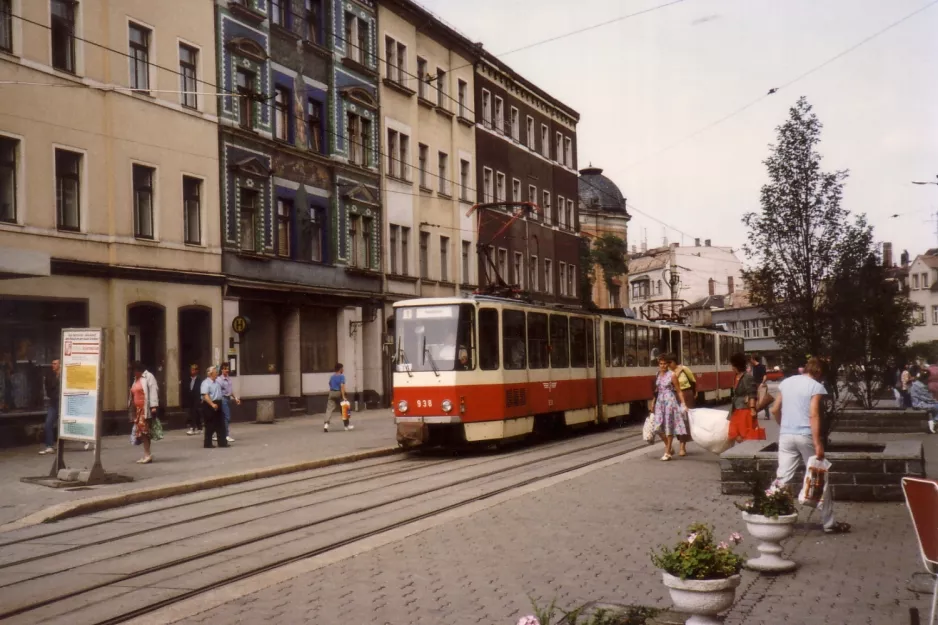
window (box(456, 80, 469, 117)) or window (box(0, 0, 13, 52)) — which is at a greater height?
window (box(456, 80, 469, 117))

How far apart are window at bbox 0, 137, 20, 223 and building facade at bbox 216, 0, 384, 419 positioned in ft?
19.5

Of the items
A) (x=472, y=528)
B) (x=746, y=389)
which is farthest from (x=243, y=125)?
(x=472, y=528)

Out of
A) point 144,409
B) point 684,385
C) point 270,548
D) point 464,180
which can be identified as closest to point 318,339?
point 464,180

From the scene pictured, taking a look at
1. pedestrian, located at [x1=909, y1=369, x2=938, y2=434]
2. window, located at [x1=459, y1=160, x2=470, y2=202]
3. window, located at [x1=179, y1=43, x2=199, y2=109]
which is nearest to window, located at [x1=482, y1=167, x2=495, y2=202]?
window, located at [x1=459, y1=160, x2=470, y2=202]

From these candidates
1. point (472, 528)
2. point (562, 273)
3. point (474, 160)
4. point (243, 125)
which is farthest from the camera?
point (562, 273)

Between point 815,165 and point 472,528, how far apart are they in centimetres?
868

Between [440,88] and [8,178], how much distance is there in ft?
76.1

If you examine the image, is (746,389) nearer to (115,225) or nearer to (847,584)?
(847,584)

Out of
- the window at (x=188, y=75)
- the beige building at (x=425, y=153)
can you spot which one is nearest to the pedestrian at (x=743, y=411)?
the window at (x=188, y=75)

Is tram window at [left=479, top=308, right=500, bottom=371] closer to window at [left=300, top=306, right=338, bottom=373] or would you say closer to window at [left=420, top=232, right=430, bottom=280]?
window at [left=300, top=306, right=338, bottom=373]

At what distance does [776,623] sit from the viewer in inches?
268

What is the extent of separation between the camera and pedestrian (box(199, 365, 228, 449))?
2095cm

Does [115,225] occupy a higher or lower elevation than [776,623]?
higher

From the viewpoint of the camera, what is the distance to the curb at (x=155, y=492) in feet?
41.1
